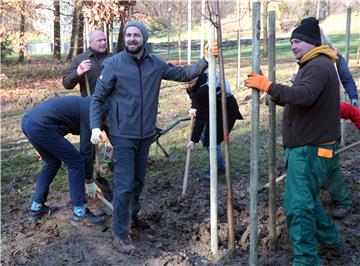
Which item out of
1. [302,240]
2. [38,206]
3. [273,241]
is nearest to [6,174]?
[38,206]

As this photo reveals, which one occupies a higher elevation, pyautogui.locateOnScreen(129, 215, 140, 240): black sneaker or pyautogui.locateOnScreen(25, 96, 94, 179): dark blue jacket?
pyautogui.locateOnScreen(25, 96, 94, 179): dark blue jacket

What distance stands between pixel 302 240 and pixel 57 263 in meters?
2.02

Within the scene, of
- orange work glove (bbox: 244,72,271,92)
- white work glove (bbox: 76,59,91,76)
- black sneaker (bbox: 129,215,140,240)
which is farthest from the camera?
white work glove (bbox: 76,59,91,76)

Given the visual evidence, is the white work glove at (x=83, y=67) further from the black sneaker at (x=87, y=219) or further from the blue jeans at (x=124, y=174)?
the black sneaker at (x=87, y=219)

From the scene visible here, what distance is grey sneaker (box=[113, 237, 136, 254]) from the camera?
3.91 metres

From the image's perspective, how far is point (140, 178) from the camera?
4.13 metres

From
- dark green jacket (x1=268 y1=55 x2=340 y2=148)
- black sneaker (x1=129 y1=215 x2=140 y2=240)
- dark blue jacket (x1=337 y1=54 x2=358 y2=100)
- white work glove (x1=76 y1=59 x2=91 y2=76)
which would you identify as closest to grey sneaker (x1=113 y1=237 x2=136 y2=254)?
black sneaker (x1=129 y1=215 x2=140 y2=240)

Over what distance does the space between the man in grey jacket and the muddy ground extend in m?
0.32

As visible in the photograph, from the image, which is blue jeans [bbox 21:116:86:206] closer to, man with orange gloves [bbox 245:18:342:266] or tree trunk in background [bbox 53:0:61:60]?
man with orange gloves [bbox 245:18:342:266]

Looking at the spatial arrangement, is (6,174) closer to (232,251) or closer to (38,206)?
(38,206)

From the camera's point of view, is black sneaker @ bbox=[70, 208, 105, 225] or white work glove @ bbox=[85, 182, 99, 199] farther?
white work glove @ bbox=[85, 182, 99, 199]

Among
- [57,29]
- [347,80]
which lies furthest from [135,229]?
[57,29]

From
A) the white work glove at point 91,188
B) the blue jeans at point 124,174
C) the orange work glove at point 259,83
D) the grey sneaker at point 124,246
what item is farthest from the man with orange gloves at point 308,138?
the white work glove at point 91,188

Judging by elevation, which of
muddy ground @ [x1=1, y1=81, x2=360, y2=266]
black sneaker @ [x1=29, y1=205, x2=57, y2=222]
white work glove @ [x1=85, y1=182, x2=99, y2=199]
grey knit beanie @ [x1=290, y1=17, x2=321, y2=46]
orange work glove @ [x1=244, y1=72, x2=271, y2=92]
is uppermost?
grey knit beanie @ [x1=290, y1=17, x2=321, y2=46]
